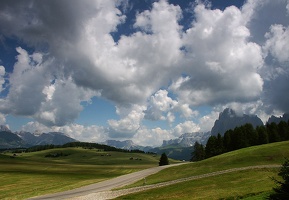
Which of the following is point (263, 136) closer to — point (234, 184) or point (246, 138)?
point (246, 138)

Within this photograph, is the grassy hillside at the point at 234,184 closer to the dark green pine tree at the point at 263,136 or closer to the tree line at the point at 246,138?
the tree line at the point at 246,138

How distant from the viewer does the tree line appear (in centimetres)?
11200

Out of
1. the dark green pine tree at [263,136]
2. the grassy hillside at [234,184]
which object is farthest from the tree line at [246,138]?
the grassy hillside at [234,184]

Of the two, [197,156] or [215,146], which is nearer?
[215,146]

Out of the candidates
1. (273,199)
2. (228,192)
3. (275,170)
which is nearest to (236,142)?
(275,170)

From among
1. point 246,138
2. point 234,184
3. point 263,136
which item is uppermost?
point 263,136

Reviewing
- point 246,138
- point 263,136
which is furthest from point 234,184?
point 263,136

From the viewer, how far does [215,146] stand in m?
117

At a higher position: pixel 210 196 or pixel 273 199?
pixel 273 199

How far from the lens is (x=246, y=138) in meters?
112

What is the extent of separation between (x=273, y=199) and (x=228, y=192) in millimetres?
18227

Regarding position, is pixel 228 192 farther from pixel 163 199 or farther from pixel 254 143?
pixel 254 143

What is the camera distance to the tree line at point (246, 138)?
112m

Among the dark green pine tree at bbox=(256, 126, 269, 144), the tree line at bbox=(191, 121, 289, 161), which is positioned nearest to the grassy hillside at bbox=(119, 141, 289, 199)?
the tree line at bbox=(191, 121, 289, 161)
